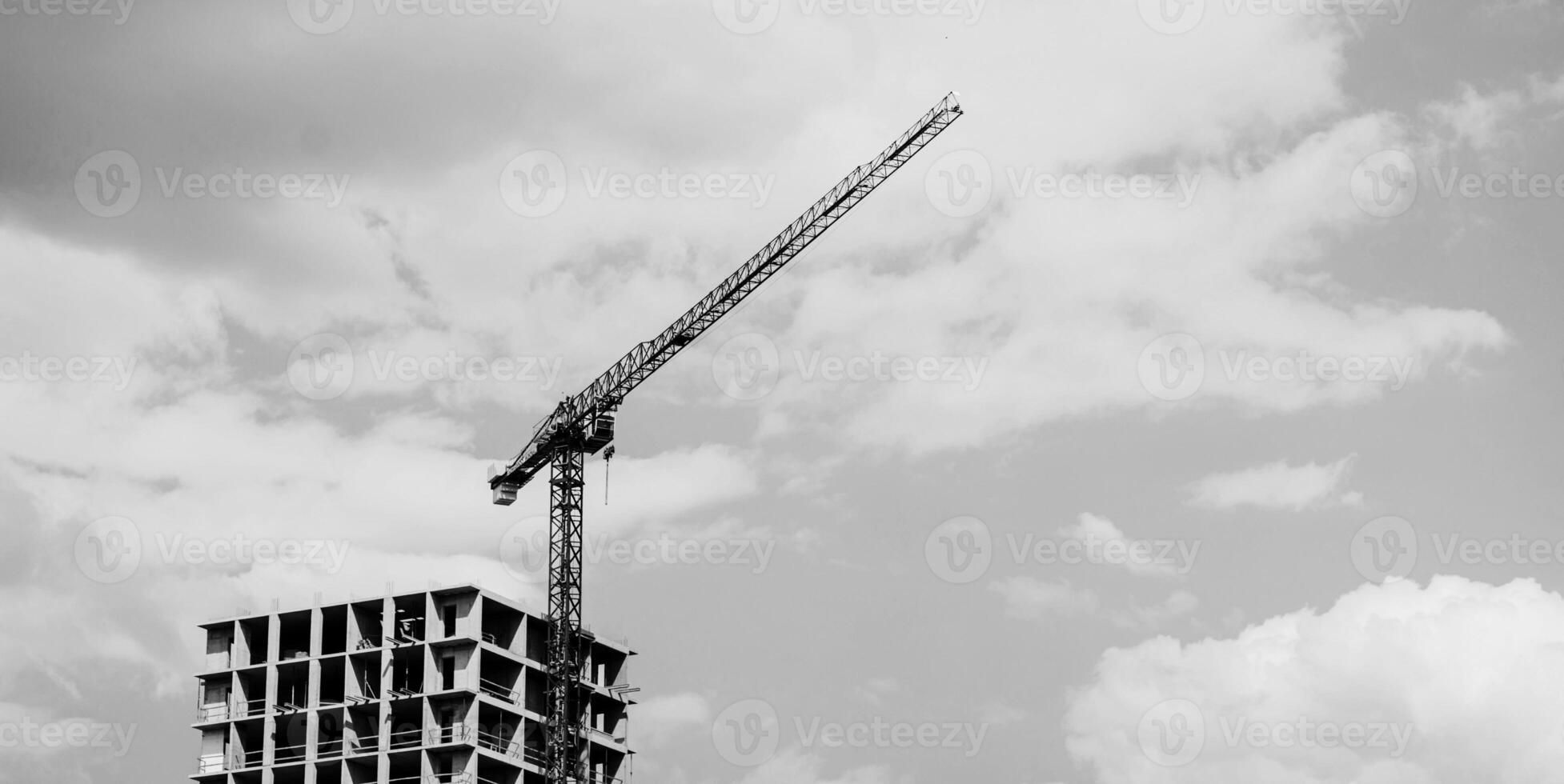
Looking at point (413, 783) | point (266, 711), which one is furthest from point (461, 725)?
point (266, 711)

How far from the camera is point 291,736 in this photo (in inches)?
5915

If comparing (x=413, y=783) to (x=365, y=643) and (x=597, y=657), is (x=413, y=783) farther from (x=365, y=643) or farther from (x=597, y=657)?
(x=597, y=657)

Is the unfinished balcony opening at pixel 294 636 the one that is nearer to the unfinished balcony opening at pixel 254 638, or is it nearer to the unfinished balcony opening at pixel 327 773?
the unfinished balcony opening at pixel 254 638

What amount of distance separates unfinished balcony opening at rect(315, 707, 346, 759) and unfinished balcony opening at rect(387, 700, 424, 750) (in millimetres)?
3846

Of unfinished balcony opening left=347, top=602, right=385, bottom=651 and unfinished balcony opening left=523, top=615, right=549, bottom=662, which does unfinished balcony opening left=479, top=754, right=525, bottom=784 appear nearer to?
unfinished balcony opening left=523, top=615, right=549, bottom=662

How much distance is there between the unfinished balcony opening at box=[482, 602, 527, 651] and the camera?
151250 millimetres

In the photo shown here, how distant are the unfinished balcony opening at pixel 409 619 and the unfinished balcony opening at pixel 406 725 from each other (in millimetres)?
4363

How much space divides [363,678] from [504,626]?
34.2ft

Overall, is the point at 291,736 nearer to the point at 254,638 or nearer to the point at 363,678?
the point at 363,678

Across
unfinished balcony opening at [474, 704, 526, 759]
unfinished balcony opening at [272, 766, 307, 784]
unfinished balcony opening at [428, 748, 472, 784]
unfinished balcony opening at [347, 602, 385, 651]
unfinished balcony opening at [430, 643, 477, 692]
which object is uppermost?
unfinished balcony opening at [347, 602, 385, 651]

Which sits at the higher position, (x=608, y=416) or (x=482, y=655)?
(x=608, y=416)

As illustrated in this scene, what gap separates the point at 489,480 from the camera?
17000 cm

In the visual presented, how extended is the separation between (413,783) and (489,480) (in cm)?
3200

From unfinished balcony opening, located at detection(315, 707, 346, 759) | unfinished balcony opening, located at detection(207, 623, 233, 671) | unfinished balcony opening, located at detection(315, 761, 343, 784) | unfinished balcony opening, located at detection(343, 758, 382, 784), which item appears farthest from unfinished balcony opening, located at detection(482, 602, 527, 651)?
unfinished balcony opening, located at detection(207, 623, 233, 671)
